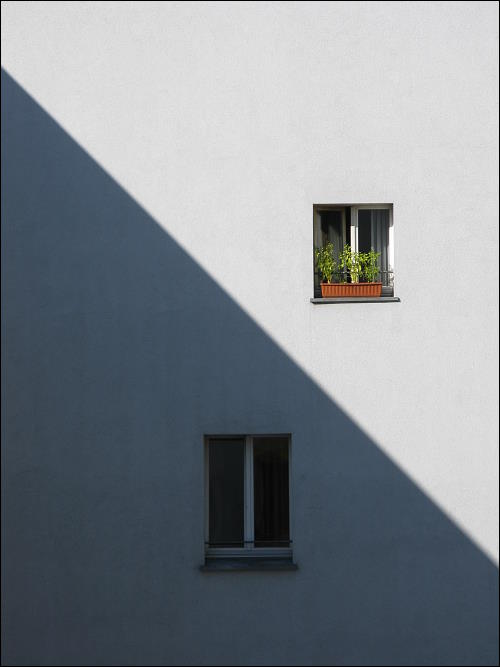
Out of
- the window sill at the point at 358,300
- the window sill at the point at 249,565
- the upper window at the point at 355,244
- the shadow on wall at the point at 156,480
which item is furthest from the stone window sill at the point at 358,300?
the window sill at the point at 249,565

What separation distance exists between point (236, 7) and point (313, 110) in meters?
1.22

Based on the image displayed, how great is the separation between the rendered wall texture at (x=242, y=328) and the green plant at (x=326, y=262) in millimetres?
221

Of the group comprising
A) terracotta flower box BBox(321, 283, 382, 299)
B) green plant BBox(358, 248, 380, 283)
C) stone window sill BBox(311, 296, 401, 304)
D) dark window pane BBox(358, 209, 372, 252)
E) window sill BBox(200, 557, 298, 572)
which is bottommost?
window sill BBox(200, 557, 298, 572)

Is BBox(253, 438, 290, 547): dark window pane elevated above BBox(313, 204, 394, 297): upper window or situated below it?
below

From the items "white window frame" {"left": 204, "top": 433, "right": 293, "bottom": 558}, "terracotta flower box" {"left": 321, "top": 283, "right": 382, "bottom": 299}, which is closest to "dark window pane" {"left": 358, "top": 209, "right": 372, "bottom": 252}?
"terracotta flower box" {"left": 321, "top": 283, "right": 382, "bottom": 299}

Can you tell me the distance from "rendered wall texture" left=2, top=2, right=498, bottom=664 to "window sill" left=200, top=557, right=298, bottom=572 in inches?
4.4

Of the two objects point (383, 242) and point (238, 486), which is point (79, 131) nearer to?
point (383, 242)

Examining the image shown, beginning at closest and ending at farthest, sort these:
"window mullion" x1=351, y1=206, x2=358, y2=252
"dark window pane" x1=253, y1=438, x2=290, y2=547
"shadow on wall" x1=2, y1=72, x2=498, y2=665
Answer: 1. "shadow on wall" x1=2, y1=72, x2=498, y2=665
2. "dark window pane" x1=253, y1=438, x2=290, y2=547
3. "window mullion" x1=351, y1=206, x2=358, y2=252

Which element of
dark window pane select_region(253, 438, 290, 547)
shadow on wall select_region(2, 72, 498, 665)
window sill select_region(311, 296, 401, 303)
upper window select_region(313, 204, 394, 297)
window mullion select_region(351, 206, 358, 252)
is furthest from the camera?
window mullion select_region(351, 206, 358, 252)

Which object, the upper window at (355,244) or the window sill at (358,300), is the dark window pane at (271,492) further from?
the upper window at (355,244)

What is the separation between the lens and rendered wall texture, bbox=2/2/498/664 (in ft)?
23.0

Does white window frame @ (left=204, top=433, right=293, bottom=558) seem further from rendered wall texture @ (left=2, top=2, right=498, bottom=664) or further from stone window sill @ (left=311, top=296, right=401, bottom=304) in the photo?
stone window sill @ (left=311, top=296, right=401, bottom=304)

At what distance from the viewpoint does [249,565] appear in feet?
23.1

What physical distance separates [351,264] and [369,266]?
18 cm
